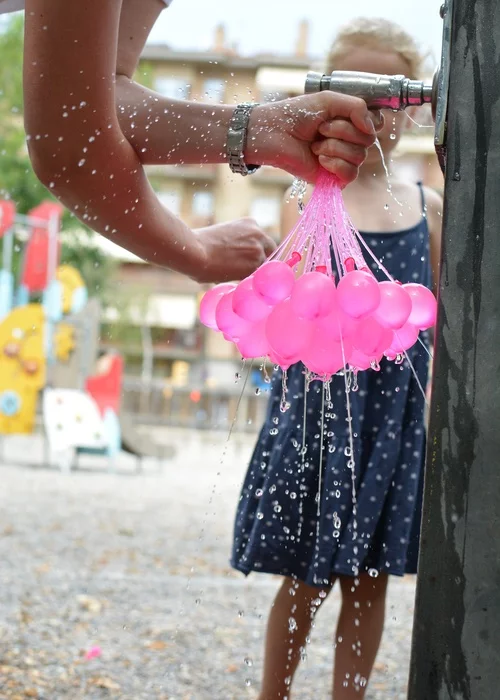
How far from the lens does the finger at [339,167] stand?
137 cm

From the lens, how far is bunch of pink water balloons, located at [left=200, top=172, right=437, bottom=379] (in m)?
1.36

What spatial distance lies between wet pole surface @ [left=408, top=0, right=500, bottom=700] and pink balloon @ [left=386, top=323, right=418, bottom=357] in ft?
2.01

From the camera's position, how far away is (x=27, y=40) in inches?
53.7

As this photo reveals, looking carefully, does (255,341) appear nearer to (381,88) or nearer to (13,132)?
(381,88)

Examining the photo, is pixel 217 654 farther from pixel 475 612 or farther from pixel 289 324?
pixel 475 612

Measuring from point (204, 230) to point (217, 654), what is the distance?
5.40 ft

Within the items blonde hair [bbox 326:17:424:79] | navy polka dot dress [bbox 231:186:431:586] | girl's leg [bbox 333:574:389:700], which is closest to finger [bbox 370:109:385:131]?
navy polka dot dress [bbox 231:186:431:586]

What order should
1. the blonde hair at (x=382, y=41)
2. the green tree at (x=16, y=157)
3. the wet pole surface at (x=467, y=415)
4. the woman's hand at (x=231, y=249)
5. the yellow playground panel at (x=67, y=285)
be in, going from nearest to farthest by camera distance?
the wet pole surface at (x=467, y=415) → the woman's hand at (x=231, y=249) → the blonde hair at (x=382, y=41) → the yellow playground panel at (x=67, y=285) → the green tree at (x=16, y=157)

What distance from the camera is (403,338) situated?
1.57 m

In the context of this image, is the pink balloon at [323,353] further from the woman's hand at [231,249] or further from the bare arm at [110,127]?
the woman's hand at [231,249]

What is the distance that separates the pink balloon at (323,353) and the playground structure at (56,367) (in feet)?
29.3

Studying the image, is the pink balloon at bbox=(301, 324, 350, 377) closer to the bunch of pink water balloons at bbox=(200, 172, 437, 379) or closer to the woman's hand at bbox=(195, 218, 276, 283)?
the bunch of pink water balloons at bbox=(200, 172, 437, 379)

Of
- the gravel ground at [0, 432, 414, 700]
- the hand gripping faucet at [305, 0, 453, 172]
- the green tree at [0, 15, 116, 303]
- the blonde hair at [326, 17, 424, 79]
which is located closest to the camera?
the hand gripping faucet at [305, 0, 453, 172]

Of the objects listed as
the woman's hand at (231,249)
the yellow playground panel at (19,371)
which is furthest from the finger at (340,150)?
the yellow playground panel at (19,371)
